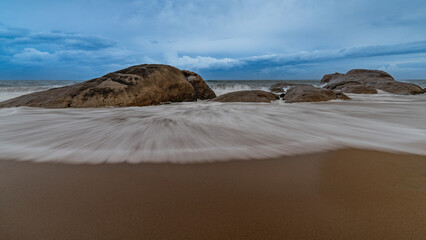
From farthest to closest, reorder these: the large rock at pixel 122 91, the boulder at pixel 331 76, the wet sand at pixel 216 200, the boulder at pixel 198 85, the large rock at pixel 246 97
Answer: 1. the boulder at pixel 331 76
2. the boulder at pixel 198 85
3. the large rock at pixel 246 97
4. the large rock at pixel 122 91
5. the wet sand at pixel 216 200

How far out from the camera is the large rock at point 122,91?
4246 mm

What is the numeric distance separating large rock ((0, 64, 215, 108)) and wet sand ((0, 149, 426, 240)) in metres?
3.24

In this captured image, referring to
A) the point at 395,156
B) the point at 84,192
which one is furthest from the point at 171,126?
the point at 395,156

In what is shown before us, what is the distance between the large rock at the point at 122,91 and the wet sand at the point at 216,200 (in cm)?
324

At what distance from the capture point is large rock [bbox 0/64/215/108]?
13.9 feet

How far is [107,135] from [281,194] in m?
1.65

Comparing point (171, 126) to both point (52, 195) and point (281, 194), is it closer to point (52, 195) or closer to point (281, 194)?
point (52, 195)

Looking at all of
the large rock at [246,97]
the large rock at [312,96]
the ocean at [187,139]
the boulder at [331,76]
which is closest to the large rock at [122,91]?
the large rock at [246,97]

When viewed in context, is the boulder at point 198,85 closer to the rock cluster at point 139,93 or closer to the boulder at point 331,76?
the rock cluster at point 139,93

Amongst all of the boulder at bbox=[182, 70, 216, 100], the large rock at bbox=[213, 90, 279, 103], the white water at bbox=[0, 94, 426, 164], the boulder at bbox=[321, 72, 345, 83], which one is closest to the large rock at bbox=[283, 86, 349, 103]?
the large rock at bbox=[213, 90, 279, 103]

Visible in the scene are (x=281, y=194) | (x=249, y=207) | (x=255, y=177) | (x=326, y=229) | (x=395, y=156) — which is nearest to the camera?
(x=326, y=229)

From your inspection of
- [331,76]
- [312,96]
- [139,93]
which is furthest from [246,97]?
[331,76]

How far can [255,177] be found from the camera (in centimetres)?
115

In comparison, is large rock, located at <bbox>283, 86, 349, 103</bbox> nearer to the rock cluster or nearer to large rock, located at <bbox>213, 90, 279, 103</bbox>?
the rock cluster
